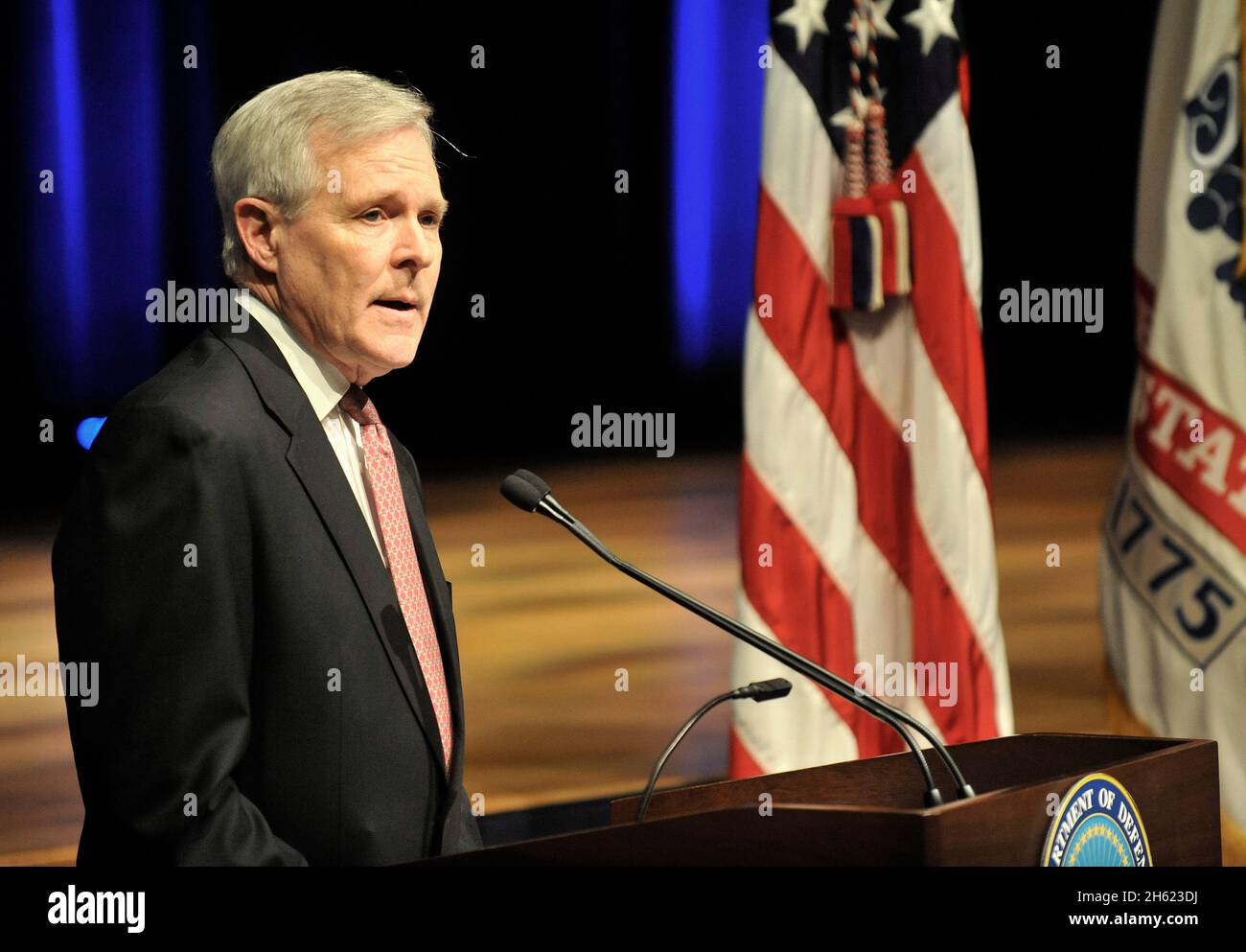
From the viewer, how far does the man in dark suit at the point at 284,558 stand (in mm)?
1329

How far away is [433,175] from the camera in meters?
1.59

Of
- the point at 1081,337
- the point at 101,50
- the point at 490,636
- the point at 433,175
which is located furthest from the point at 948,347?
the point at 1081,337

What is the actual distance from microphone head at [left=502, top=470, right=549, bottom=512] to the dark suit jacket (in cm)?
15

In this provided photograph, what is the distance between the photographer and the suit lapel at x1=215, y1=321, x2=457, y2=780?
57.9 inches

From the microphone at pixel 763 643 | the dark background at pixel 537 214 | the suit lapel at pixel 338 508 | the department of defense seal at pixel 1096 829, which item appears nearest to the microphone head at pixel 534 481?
the microphone at pixel 763 643

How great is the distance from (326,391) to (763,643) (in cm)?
56

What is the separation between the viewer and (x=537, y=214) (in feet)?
31.2

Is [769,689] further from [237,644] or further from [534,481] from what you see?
[237,644]

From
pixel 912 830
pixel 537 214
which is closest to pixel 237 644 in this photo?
pixel 912 830

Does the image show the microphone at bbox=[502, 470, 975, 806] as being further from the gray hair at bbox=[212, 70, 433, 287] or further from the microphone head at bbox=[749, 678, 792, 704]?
the gray hair at bbox=[212, 70, 433, 287]

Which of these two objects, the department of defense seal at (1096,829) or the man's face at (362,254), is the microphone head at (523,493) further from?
the department of defense seal at (1096,829)

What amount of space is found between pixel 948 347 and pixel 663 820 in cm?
Answer: 201
